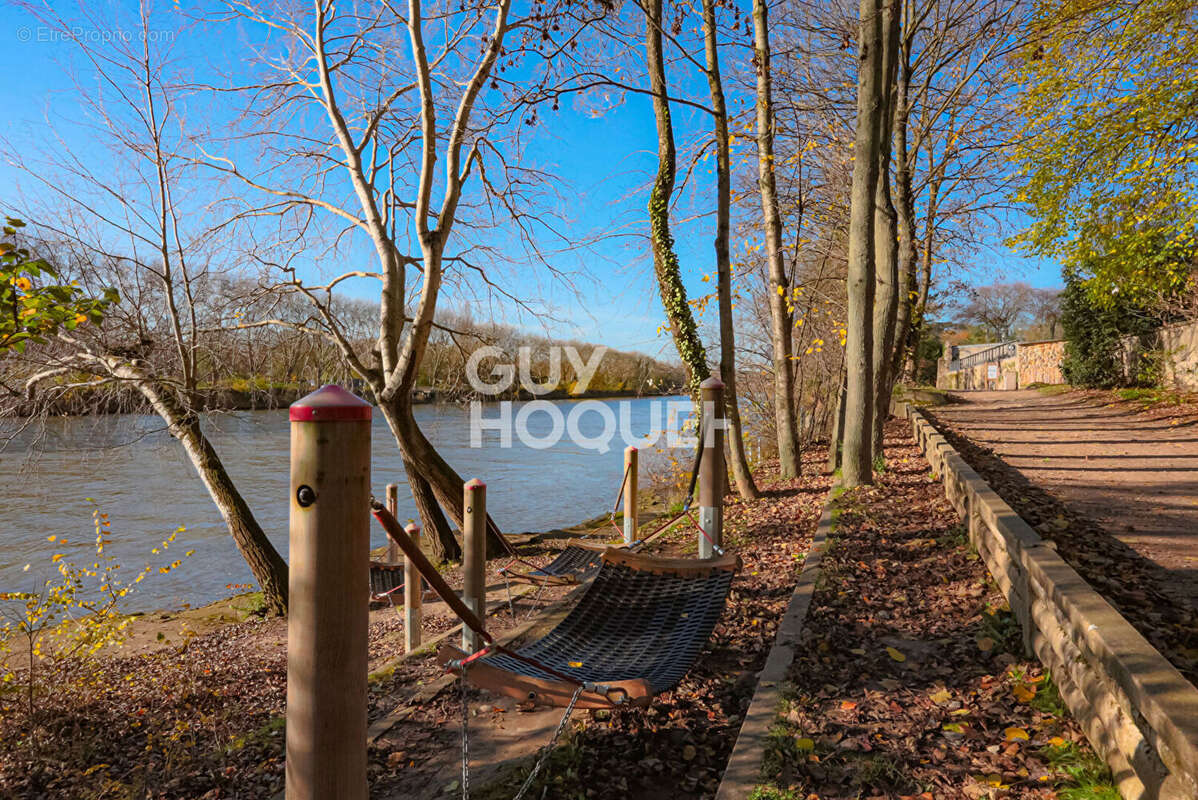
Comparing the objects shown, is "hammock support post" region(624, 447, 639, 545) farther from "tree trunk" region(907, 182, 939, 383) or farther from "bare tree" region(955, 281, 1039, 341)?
"bare tree" region(955, 281, 1039, 341)

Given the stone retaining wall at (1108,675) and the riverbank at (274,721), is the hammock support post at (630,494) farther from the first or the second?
the stone retaining wall at (1108,675)

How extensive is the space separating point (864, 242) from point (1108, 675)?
19.6ft

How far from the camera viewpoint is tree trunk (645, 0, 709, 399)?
29.5ft

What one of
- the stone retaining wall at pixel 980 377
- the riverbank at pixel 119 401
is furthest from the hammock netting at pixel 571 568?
the stone retaining wall at pixel 980 377

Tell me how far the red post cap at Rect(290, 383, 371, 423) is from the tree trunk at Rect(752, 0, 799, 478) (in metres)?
8.63

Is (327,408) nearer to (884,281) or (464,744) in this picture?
(464,744)

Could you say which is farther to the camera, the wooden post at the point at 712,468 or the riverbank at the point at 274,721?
the wooden post at the point at 712,468

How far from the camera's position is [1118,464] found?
898 centimetres

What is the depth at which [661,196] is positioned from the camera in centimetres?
925

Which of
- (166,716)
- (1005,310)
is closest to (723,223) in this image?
(166,716)

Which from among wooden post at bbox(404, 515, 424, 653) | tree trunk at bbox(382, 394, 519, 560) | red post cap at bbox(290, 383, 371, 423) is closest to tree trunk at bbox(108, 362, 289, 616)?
tree trunk at bbox(382, 394, 519, 560)

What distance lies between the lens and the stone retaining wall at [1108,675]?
6.66 feet

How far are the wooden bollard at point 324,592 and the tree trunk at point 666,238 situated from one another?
7.43 metres

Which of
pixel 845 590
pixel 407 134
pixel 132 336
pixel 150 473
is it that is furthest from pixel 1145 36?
pixel 150 473
